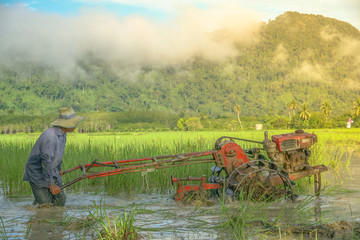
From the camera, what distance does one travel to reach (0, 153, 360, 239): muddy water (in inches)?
183

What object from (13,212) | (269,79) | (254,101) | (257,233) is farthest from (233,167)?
(269,79)

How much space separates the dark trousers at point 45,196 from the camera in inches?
237

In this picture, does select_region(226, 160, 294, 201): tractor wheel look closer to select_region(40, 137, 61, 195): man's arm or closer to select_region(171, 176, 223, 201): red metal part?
select_region(171, 176, 223, 201): red metal part

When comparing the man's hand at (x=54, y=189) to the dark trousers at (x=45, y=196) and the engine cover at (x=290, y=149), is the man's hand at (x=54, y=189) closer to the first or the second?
the dark trousers at (x=45, y=196)

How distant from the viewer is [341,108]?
165375 millimetres

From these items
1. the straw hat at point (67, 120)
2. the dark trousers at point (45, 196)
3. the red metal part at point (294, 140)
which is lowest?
the dark trousers at point (45, 196)

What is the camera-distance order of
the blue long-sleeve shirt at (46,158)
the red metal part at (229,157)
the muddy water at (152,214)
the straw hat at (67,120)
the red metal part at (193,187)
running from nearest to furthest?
the muddy water at (152,214)
the blue long-sleeve shirt at (46,158)
the straw hat at (67,120)
the red metal part at (193,187)
the red metal part at (229,157)

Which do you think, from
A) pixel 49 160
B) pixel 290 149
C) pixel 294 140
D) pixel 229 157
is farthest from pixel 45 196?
pixel 294 140

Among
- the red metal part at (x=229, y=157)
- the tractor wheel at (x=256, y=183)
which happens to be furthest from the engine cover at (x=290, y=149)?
the red metal part at (x=229, y=157)

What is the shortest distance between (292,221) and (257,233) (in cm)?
83

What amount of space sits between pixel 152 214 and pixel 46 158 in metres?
1.64

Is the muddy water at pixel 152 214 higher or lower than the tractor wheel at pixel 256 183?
lower

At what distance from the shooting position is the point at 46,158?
5.82 m

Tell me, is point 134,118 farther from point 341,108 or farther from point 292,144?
point 292,144
